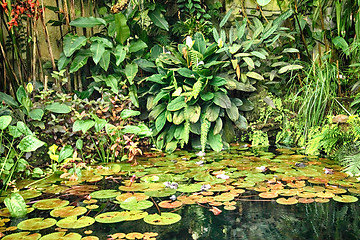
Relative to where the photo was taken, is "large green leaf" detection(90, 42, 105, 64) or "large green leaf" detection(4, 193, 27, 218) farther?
"large green leaf" detection(90, 42, 105, 64)

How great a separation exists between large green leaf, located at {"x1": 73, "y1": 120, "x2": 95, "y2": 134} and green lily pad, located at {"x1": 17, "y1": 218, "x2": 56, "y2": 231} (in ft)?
3.45

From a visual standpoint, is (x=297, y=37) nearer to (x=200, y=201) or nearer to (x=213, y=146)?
(x=213, y=146)

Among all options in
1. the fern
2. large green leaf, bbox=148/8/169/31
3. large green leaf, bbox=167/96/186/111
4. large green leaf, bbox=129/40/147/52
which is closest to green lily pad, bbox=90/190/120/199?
the fern

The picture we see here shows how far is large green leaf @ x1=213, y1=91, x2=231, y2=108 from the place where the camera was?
3.38 meters

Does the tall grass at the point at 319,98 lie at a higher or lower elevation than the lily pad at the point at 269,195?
higher

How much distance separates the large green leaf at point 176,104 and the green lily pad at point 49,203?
162cm

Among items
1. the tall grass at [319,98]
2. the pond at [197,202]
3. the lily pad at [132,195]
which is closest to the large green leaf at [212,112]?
the pond at [197,202]

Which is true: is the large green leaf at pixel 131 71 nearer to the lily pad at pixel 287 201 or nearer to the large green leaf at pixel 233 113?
the large green leaf at pixel 233 113

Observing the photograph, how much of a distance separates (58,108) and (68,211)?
3.86ft

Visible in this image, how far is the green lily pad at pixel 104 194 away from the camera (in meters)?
2.05

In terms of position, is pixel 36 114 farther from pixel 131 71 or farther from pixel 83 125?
pixel 131 71

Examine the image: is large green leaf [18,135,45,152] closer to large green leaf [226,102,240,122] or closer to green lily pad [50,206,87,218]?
green lily pad [50,206,87,218]

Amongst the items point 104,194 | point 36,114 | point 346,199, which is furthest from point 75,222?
point 346,199

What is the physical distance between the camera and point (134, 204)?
1.89 m
